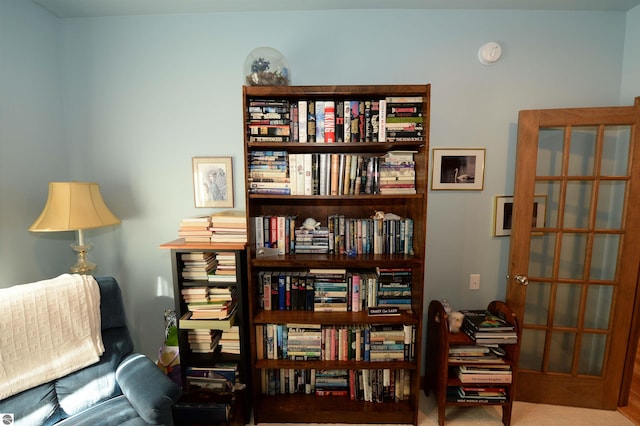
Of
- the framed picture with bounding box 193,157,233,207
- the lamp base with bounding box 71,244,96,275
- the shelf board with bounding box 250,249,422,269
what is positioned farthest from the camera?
the framed picture with bounding box 193,157,233,207

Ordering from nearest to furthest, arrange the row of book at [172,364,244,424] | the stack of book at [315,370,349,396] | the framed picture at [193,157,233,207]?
1. the row of book at [172,364,244,424]
2. the stack of book at [315,370,349,396]
3. the framed picture at [193,157,233,207]

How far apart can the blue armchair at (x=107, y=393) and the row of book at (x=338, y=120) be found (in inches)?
52.9

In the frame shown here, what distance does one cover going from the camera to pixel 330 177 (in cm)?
159

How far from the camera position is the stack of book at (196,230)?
1590 mm

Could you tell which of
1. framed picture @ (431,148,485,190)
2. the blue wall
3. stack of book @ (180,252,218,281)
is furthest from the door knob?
stack of book @ (180,252,218,281)

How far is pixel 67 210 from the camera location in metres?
1.47

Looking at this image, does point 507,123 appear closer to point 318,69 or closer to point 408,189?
point 408,189

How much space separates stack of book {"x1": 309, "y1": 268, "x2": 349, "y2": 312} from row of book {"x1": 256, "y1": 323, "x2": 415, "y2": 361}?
121 mm

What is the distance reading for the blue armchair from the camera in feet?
4.03

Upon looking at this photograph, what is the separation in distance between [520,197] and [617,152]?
690 mm

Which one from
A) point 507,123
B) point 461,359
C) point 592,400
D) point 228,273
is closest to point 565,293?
point 592,400

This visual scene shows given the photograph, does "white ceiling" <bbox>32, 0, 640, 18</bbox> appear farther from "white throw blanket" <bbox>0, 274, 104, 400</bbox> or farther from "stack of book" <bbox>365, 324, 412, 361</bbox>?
"stack of book" <bbox>365, 324, 412, 361</bbox>

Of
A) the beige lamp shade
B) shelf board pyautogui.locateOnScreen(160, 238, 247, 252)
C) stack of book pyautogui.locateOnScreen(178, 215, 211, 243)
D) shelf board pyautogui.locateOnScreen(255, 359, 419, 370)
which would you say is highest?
the beige lamp shade

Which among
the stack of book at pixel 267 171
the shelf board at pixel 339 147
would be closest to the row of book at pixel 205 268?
the stack of book at pixel 267 171
